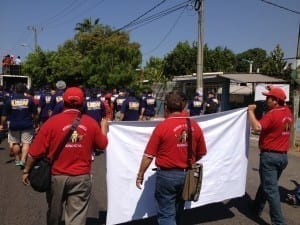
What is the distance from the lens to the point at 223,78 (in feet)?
80.7

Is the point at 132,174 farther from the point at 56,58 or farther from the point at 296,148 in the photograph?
the point at 56,58

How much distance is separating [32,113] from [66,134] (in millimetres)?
5689

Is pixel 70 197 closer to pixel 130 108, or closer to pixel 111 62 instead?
pixel 130 108

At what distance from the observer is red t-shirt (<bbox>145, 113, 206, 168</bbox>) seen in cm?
450

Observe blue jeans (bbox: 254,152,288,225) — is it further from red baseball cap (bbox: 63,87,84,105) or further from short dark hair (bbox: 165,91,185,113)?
red baseball cap (bbox: 63,87,84,105)

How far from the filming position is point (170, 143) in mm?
4508

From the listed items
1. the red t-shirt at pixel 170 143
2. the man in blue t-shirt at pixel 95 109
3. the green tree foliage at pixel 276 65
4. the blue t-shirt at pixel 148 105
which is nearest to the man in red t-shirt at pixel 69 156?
the red t-shirt at pixel 170 143

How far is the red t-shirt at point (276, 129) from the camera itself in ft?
18.6

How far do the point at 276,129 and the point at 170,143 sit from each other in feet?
6.12

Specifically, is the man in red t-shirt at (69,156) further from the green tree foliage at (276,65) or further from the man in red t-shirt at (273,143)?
the green tree foliage at (276,65)

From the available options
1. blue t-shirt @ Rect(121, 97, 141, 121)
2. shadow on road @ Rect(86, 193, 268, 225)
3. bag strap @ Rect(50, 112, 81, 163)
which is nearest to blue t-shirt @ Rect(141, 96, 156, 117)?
blue t-shirt @ Rect(121, 97, 141, 121)

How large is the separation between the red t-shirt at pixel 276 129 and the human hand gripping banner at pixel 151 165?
2.13ft

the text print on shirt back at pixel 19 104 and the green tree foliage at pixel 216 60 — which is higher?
the green tree foliage at pixel 216 60

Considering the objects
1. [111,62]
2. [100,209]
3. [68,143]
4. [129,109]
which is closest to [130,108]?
[129,109]
